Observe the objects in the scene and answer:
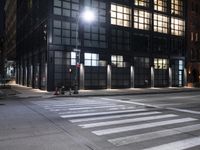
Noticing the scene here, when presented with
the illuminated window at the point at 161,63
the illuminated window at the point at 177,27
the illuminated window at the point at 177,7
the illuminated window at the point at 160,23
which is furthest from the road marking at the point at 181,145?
the illuminated window at the point at 177,7

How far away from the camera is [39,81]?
131ft

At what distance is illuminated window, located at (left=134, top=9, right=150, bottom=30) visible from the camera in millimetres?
45844

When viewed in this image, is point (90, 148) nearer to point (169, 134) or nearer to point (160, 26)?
point (169, 134)

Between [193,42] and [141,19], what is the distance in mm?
15274

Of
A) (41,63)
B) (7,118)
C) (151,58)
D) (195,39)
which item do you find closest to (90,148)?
(7,118)

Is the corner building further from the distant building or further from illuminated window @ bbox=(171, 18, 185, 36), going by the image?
the distant building

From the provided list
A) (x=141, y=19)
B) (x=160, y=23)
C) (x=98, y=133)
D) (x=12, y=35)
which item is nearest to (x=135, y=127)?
(x=98, y=133)

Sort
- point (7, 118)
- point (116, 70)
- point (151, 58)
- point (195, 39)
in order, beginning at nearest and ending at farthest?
point (7, 118), point (116, 70), point (151, 58), point (195, 39)

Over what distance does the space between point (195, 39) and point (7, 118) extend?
5097 cm

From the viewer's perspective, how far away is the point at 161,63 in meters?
48.9

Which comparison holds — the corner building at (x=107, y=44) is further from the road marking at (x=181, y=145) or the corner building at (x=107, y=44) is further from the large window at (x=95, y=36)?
the road marking at (x=181, y=145)

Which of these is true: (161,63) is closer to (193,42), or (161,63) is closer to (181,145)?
(193,42)

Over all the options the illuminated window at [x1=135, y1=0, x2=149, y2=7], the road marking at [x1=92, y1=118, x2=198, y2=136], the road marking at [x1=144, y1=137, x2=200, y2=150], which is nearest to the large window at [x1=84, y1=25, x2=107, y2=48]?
the illuminated window at [x1=135, y1=0, x2=149, y2=7]

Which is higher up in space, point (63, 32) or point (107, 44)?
point (63, 32)
